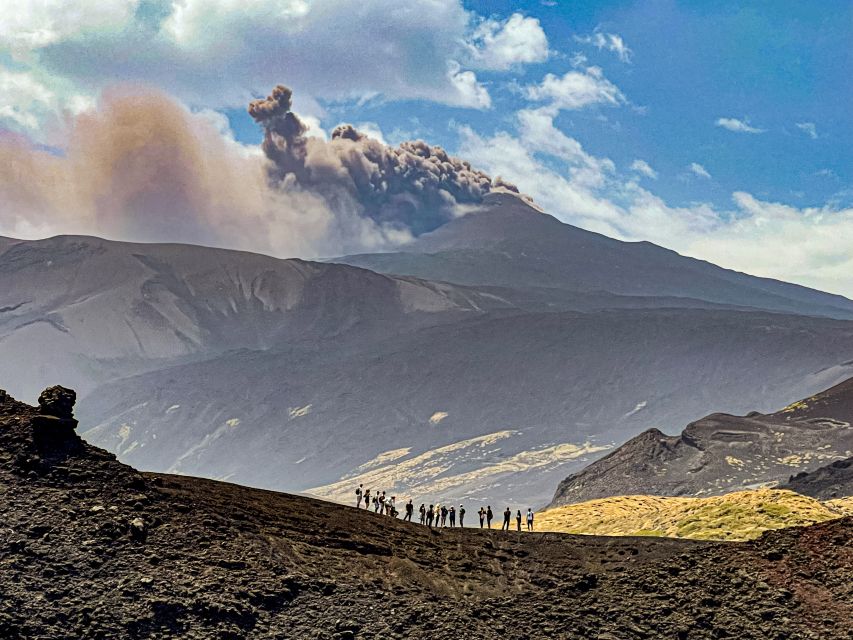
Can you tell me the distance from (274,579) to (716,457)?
4586 inches

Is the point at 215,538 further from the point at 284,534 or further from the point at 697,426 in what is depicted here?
the point at 697,426

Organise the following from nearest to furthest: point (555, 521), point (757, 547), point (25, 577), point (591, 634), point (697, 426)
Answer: point (25, 577)
point (591, 634)
point (757, 547)
point (555, 521)
point (697, 426)

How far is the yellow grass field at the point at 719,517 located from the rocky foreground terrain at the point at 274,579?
1541 cm

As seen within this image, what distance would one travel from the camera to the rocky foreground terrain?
2630 centimetres

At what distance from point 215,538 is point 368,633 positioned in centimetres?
496

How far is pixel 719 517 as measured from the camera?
1991 inches

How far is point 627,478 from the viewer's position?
136625 mm

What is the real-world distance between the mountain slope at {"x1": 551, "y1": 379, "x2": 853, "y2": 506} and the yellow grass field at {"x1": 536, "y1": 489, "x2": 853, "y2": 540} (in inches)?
2612

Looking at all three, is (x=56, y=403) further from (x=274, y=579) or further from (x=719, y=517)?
(x=719, y=517)

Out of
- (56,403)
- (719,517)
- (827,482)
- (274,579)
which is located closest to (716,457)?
(827,482)

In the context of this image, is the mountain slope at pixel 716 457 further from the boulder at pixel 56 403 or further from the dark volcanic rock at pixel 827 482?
the boulder at pixel 56 403

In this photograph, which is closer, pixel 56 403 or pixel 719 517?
pixel 56 403

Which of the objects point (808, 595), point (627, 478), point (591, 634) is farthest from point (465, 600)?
point (627, 478)

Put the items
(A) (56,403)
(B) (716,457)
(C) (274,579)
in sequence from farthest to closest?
1. (B) (716,457)
2. (A) (56,403)
3. (C) (274,579)
